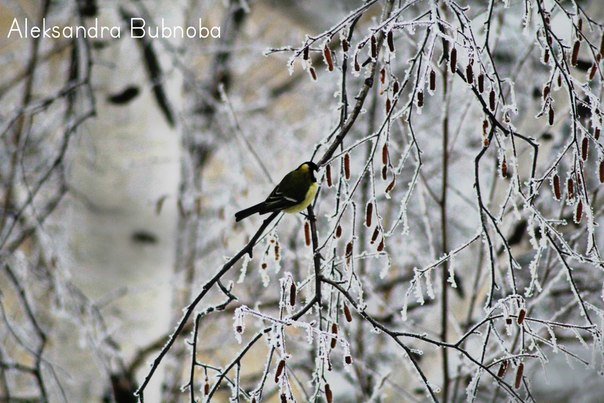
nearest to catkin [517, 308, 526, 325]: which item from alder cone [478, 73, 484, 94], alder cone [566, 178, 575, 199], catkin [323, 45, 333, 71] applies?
alder cone [566, 178, 575, 199]

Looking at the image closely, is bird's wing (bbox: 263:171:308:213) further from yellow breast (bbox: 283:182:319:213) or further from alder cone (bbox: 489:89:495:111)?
alder cone (bbox: 489:89:495:111)

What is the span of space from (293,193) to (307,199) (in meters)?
0.03

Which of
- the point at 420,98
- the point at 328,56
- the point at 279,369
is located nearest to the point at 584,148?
the point at 420,98

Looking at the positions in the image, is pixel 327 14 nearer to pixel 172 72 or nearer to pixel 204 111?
pixel 172 72

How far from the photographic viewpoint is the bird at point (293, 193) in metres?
0.87

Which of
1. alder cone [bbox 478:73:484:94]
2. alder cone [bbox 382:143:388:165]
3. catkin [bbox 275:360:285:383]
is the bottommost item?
catkin [bbox 275:360:285:383]

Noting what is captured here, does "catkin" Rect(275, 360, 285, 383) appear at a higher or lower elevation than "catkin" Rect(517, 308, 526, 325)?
lower

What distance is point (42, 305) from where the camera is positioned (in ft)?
10.4

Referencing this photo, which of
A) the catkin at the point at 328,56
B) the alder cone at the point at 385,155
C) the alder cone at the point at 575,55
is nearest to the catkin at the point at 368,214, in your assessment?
the alder cone at the point at 385,155

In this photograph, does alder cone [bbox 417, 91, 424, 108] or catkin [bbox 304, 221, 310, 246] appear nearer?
alder cone [bbox 417, 91, 424, 108]

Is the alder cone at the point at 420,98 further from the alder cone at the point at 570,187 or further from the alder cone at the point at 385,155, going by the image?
the alder cone at the point at 570,187

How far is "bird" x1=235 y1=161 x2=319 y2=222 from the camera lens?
34.4 inches

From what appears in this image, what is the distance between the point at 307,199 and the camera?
2.96 ft

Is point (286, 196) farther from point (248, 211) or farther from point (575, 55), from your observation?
point (575, 55)
